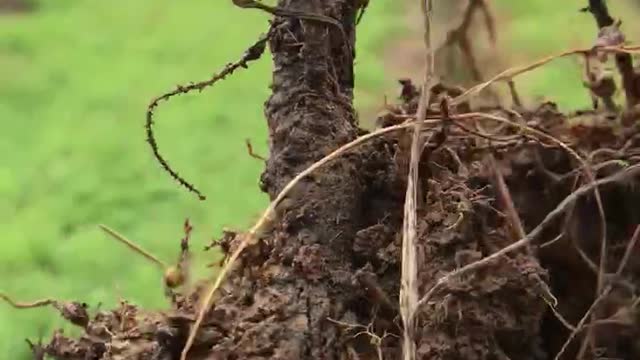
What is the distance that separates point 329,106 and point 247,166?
1408 mm

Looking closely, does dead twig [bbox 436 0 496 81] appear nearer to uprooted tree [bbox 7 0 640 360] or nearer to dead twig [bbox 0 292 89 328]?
uprooted tree [bbox 7 0 640 360]

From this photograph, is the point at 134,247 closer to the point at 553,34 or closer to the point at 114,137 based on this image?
the point at 114,137

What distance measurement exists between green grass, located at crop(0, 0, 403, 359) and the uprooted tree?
650 millimetres

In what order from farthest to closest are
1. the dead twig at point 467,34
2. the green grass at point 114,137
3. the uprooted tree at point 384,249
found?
the green grass at point 114,137
the dead twig at point 467,34
the uprooted tree at point 384,249

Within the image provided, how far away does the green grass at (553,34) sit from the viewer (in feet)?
5.74

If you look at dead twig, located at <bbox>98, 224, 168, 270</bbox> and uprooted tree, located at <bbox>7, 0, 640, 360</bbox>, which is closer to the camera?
uprooted tree, located at <bbox>7, 0, 640, 360</bbox>

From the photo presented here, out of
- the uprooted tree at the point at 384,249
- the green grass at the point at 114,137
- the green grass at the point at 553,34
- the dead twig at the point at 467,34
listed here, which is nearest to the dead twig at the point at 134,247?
the uprooted tree at the point at 384,249

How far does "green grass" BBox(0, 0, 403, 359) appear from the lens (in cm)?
171

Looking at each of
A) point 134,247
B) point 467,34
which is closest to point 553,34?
point 467,34

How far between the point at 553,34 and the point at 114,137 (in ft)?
3.46

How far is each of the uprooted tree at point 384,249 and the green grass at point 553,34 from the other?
2.90 ft

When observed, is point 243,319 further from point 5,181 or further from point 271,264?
point 5,181

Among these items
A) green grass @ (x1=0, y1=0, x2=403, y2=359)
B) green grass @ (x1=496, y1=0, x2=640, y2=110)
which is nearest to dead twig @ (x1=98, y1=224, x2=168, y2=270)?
green grass @ (x1=0, y1=0, x2=403, y2=359)

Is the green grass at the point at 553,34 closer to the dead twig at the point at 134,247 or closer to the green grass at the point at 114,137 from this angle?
the green grass at the point at 114,137
